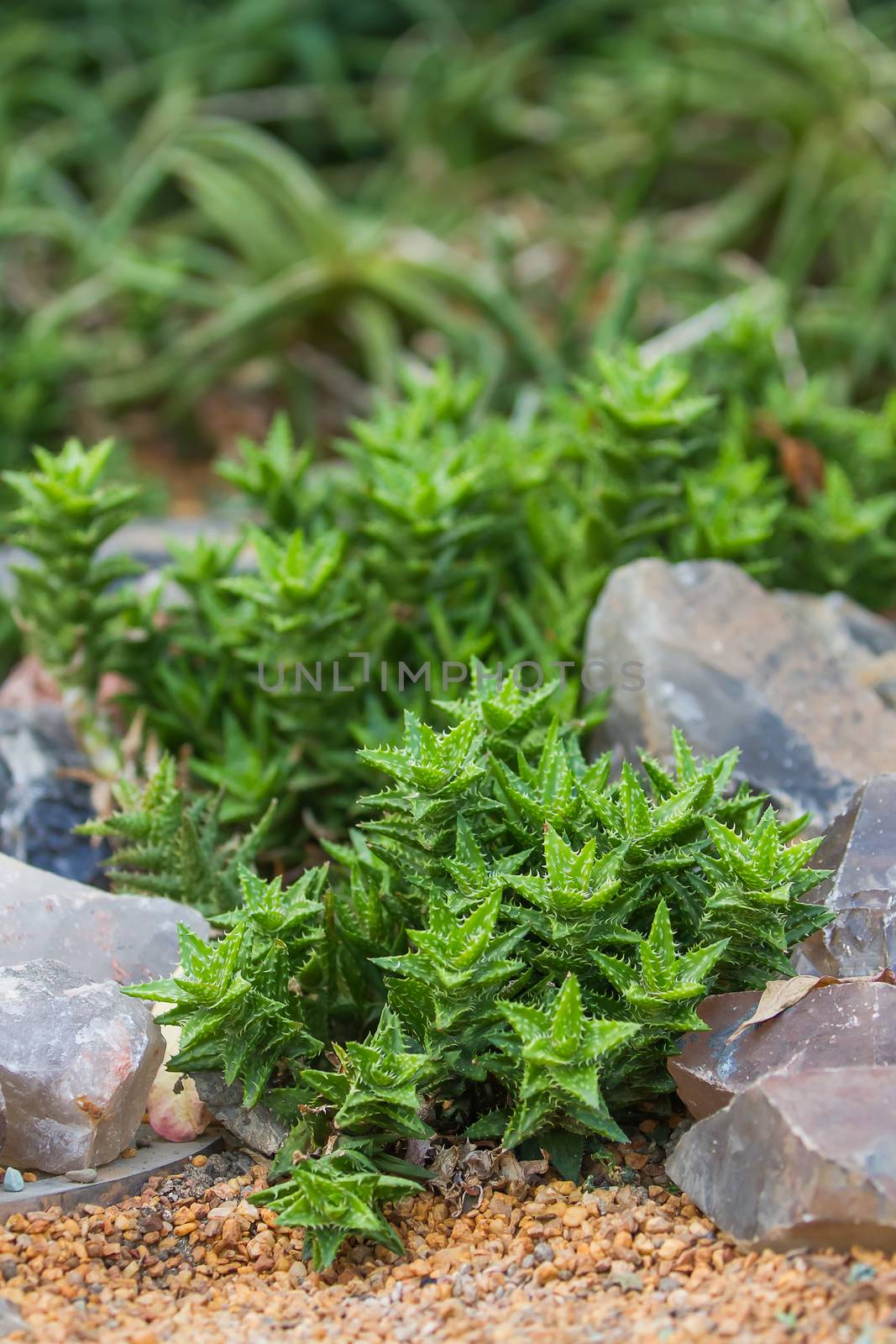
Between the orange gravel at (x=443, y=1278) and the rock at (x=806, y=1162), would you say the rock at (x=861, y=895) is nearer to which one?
the rock at (x=806, y=1162)

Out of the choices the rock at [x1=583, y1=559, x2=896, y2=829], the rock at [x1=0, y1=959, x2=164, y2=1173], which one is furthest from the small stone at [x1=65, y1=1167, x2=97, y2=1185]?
the rock at [x1=583, y1=559, x2=896, y2=829]

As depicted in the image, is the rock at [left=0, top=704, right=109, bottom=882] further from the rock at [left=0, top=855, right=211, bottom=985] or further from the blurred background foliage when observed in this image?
the blurred background foliage

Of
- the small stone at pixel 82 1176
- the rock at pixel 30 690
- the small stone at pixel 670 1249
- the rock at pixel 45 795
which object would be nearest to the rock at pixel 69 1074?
the small stone at pixel 82 1176

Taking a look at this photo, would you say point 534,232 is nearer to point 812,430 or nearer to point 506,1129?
point 812,430

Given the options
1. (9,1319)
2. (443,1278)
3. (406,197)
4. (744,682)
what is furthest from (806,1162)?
(406,197)

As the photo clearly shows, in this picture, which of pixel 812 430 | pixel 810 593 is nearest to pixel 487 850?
pixel 810 593

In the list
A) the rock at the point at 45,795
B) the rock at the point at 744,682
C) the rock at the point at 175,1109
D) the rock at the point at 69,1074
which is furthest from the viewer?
the rock at the point at 45,795
